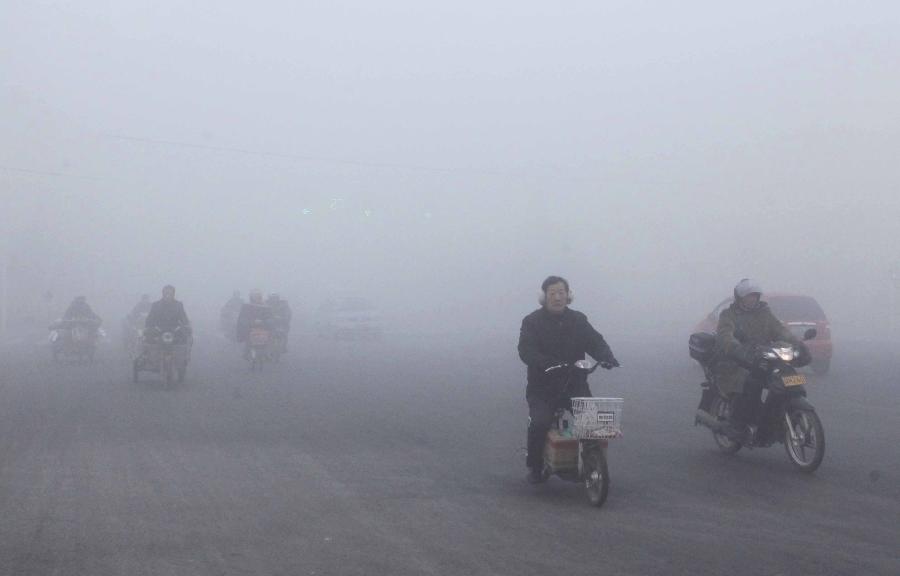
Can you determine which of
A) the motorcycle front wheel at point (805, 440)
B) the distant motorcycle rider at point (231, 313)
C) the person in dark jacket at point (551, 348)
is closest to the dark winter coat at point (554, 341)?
the person in dark jacket at point (551, 348)

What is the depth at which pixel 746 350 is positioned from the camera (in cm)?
1070

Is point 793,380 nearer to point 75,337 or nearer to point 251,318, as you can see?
point 251,318

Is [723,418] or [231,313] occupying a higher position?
[231,313]

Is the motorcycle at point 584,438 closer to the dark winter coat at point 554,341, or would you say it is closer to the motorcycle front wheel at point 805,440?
the dark winter coat at point 554,341

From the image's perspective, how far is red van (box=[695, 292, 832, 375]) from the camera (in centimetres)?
2172

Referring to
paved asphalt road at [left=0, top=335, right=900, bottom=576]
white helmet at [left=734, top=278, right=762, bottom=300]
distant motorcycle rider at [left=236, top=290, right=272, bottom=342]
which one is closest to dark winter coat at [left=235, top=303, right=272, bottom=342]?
distant motorcycle rider at [left=236, top=290, right=272, bottom=342]

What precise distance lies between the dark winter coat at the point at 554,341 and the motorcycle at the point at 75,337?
71.8 feet

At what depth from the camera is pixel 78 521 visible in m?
7.84

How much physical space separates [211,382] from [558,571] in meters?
16.1

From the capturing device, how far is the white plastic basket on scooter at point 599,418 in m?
8.48

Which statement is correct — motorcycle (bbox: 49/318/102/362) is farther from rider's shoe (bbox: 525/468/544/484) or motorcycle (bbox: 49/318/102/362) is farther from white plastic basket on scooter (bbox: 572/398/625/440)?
white plastic basket on scooter (bbox: 572/398/625/440)

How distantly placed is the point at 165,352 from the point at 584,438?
13.5 m

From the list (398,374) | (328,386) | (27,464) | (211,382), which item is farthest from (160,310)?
(27,464)

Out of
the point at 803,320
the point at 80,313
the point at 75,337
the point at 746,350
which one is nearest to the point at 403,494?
the point at 746,350
